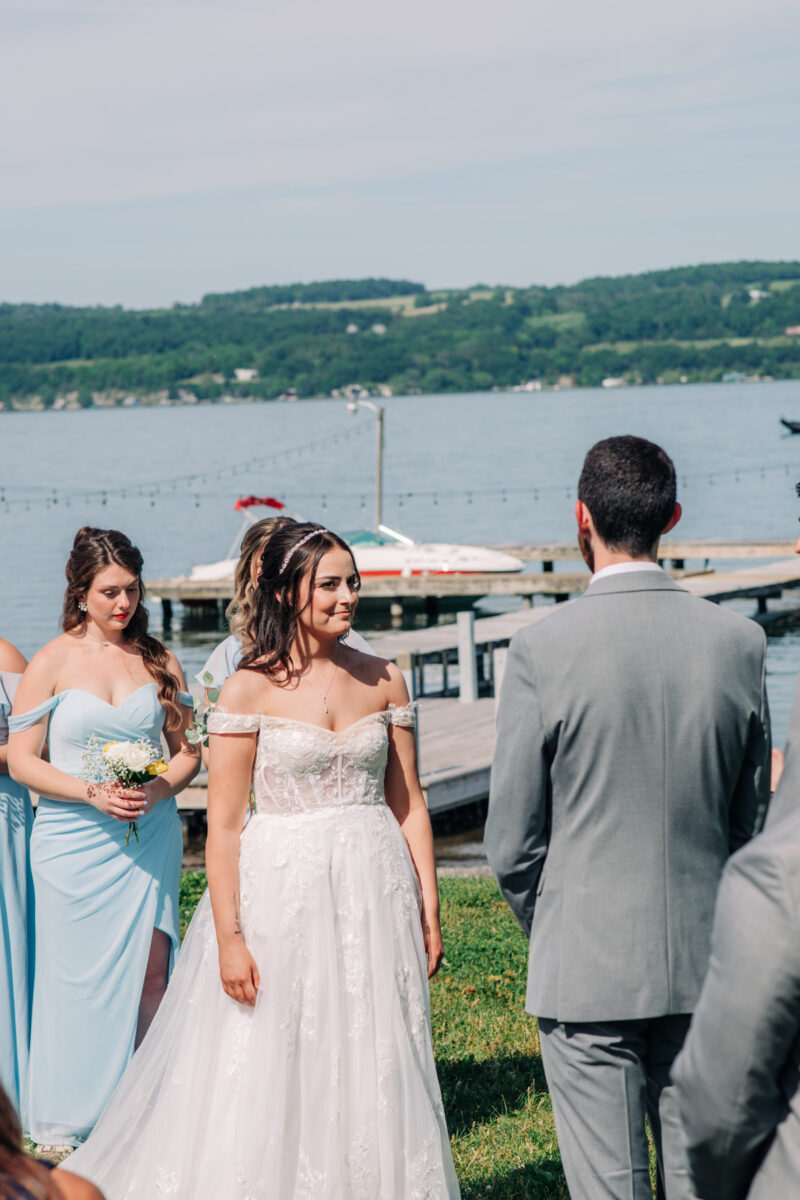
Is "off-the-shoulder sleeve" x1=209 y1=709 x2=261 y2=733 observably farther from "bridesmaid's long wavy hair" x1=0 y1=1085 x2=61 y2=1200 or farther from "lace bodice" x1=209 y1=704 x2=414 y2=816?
"bridesmaid's long wavy hair" x1=0 y1=1085 x2=61 y2=1200

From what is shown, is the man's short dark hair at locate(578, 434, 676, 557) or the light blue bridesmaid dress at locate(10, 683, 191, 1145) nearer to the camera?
the man's short dark hair at locate(578, 434, 676, 557)

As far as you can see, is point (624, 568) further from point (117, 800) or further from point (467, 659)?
point (467, 659)

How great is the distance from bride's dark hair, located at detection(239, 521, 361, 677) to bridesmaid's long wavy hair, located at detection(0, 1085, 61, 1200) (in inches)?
107

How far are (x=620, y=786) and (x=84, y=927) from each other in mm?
3066

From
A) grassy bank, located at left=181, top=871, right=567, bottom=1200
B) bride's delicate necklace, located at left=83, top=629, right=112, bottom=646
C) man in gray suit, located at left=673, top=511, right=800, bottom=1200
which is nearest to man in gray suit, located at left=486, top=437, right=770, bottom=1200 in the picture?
man in gray suit, located at left=673, top=511, right=800, bottom=1200

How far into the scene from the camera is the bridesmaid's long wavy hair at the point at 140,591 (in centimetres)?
584

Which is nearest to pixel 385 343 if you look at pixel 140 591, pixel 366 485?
pixel 366 485

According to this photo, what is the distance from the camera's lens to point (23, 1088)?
5.81m

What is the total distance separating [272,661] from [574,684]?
55.1 inches

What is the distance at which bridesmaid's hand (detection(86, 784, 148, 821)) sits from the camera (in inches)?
221

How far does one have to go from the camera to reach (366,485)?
3745 inches

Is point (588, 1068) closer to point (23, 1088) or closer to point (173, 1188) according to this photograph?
point (173, 1188)

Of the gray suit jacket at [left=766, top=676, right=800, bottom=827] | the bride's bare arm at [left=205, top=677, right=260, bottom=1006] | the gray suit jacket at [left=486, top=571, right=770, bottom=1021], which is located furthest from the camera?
the bride's bare arm at [left=205, top=677, right=260, bottom=1006]

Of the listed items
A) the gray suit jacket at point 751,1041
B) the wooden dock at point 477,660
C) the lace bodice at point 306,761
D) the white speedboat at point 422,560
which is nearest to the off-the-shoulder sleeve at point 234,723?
the lace bodice at point 306,761
